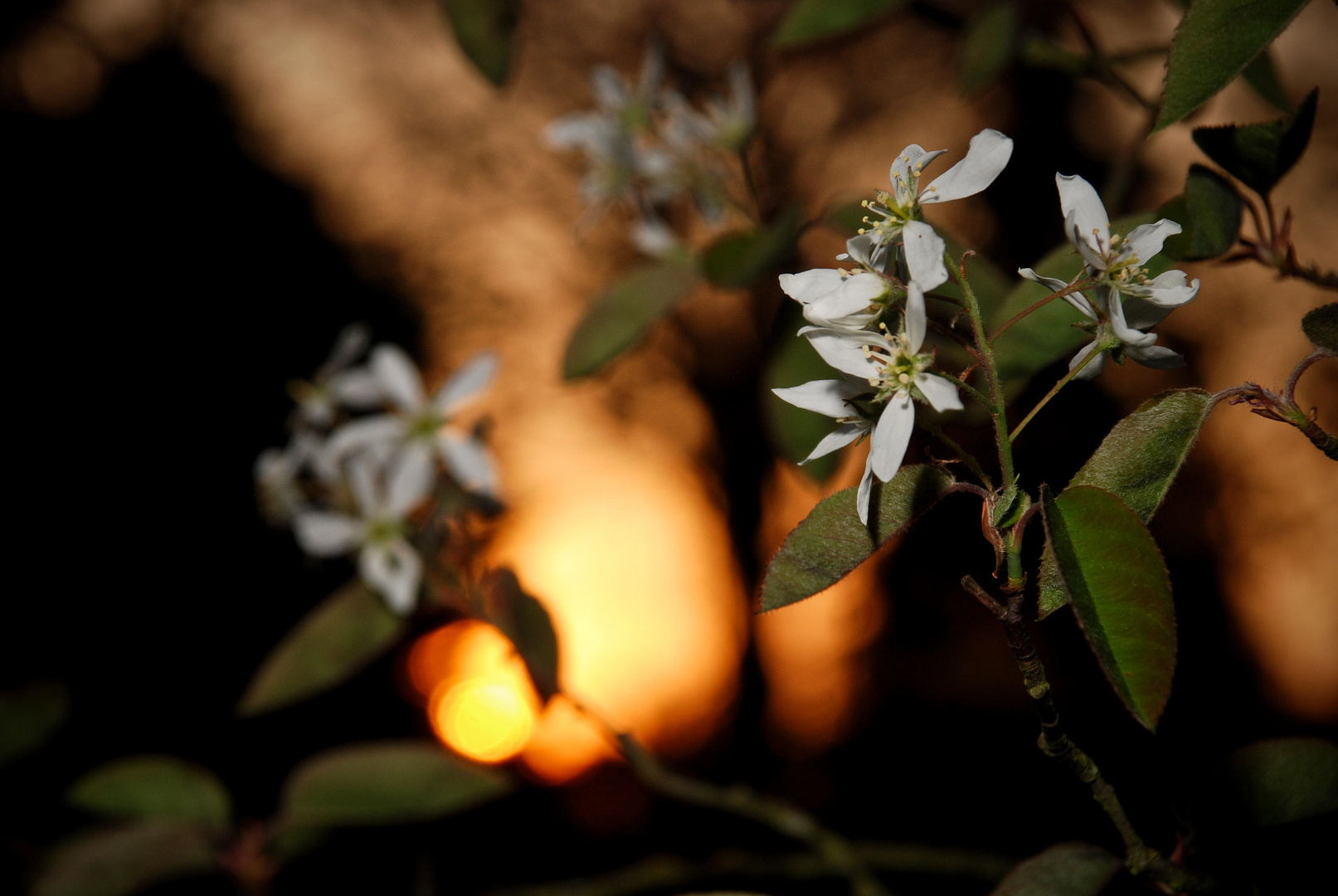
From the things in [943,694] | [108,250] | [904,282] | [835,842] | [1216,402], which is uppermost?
[108,250]

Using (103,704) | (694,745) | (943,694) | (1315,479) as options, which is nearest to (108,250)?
(103,704)

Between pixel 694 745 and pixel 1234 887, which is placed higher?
pixel 1234 887

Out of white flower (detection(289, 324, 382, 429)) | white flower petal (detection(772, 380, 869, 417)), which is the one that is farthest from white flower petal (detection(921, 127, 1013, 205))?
white flower (detection(289, 324, 382, 429))

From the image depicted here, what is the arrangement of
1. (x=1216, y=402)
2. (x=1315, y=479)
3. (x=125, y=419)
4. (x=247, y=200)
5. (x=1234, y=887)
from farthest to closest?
(x=247, y=200)
(x=125, y=419)
(x=1315, y=479)
(x=1234, y=887)
(x=1216, y=402)

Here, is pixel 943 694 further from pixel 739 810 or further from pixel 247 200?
pixel 247 200

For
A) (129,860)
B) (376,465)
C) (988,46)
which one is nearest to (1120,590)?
(988,46)

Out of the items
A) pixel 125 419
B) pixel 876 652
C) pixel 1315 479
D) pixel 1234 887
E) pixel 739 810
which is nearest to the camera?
pixel 1234 887

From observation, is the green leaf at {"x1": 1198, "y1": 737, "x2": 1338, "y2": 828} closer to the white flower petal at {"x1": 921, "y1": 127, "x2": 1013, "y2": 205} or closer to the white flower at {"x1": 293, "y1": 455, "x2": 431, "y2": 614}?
the white flower petal at {"x1": 921, "y1": 127, "x2": 1013, "y2": 205}
